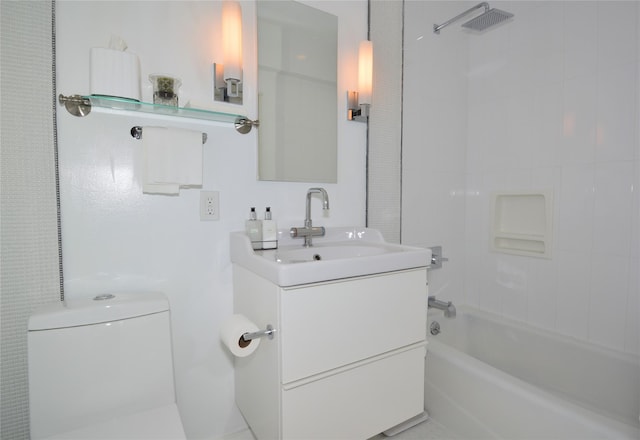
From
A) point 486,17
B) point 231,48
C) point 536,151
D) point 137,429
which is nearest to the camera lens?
point 137,429

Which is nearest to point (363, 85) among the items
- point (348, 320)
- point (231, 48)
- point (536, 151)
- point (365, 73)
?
A: point (365, 73)

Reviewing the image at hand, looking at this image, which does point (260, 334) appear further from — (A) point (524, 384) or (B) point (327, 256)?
(A) point (524, 384)

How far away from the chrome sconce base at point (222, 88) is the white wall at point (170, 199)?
1.1 inches

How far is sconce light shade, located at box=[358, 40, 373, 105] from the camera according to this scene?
5.30 ft

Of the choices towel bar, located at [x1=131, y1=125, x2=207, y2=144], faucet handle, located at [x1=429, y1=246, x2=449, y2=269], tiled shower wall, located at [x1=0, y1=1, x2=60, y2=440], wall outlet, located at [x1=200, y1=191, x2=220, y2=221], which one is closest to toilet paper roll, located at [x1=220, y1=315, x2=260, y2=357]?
wall outlet, located at [x1=200, y1=191, x2=220, y2=221]

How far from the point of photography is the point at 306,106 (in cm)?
154

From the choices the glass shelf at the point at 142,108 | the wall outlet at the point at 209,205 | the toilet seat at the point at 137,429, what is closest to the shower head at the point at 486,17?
the glass shelf at the point at 142,108

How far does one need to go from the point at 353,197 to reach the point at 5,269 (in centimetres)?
133

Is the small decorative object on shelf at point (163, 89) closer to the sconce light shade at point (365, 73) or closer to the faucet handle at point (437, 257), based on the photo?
the sconce light shade at point (365, 73)

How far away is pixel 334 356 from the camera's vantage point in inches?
41.6

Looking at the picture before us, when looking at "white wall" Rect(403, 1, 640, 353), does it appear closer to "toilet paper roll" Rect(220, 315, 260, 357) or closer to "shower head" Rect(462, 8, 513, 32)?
"shower head" Rect(462, 8, 513, 32)

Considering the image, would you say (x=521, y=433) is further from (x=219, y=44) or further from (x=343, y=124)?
(x=219, y=44)

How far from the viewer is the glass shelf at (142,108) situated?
3.53ft

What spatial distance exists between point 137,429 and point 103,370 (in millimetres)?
195
